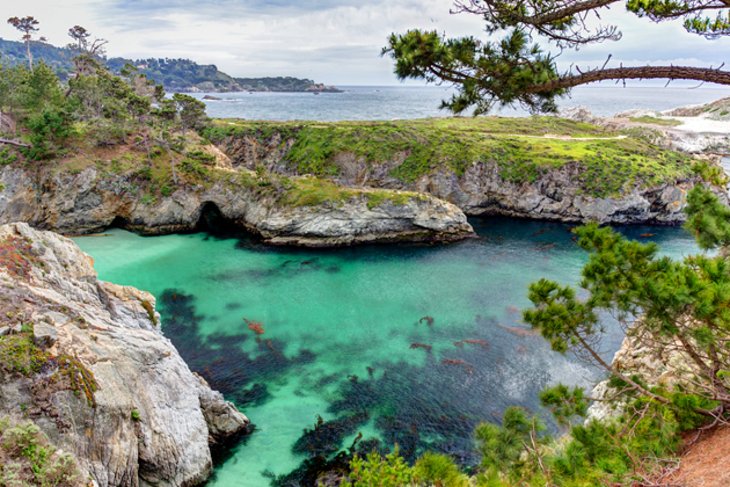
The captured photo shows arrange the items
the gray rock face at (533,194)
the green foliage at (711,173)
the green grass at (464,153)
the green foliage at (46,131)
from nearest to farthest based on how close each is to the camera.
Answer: the green foliage at (711,173), the green foliage at (46,131), the gray rock face at (533,194), the green grass at (464,153)

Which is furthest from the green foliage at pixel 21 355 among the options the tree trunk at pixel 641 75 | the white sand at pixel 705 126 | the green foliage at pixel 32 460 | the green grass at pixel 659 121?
the green grass at pixel 659 121

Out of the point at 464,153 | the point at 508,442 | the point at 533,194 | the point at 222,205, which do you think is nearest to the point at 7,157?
the point at 222,205

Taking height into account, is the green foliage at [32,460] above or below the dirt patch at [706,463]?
below

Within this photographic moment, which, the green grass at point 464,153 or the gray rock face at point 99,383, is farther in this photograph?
the green grass at point 464,153

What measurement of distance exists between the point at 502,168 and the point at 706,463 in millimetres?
53604

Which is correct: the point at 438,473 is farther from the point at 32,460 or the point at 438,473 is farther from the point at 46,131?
the point at 46,131

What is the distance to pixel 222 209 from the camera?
47.0 meters

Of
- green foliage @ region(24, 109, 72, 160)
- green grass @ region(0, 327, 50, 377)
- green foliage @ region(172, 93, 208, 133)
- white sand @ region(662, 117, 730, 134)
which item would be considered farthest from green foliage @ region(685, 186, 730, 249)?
white sand @ region(662, 117, 730, 134)

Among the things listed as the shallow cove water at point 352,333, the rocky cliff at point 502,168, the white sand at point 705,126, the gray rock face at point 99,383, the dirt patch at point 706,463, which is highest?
the white sand at point 705,126

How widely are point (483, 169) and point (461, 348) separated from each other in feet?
124

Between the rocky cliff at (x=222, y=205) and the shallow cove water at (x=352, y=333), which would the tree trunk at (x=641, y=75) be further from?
the rocky cliff at (x=222, y=205)

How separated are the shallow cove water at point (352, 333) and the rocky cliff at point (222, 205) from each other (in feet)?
7.46

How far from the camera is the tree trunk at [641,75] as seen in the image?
24.5ft

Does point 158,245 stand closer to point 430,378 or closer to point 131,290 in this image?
point 131,290
